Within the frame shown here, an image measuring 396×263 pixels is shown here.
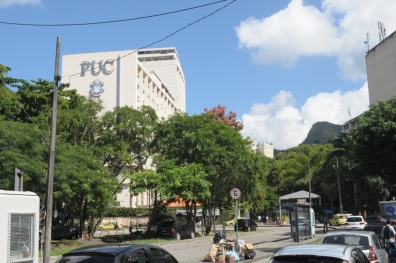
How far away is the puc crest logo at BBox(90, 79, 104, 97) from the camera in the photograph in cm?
7412

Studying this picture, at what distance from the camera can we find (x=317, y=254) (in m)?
6.46

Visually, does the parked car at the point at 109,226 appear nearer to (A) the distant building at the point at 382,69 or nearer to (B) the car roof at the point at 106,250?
(A) the distant building at the point at 382,69

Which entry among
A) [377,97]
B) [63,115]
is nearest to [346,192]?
[377,97]

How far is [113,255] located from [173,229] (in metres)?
27.6

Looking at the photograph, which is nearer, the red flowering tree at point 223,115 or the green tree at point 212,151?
the green tree at point 212,151

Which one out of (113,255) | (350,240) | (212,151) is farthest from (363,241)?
(212,151)

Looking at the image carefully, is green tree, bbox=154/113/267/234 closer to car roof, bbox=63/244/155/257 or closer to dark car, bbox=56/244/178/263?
dark car, bbox=56/244/178/263

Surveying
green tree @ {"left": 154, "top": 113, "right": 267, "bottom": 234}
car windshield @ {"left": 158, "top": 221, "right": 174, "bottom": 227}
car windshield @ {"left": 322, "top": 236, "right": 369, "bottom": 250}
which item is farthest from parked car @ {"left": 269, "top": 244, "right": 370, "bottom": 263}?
green tree @ {"left": 154, "top": 113, "right": 267, "bottom": 234}

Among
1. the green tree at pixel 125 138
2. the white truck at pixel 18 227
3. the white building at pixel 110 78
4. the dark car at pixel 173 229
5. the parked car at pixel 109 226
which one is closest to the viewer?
the white truck at pixel 18 227

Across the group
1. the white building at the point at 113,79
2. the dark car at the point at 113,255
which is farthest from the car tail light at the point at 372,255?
the white building at the point at 113,79

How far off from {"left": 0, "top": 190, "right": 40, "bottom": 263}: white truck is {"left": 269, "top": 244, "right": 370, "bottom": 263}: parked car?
4.93 metres

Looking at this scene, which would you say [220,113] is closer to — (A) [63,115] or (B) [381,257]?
(A) [63,115]

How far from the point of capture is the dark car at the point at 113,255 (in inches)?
295

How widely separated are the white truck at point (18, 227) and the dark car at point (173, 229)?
2581 centimetres
